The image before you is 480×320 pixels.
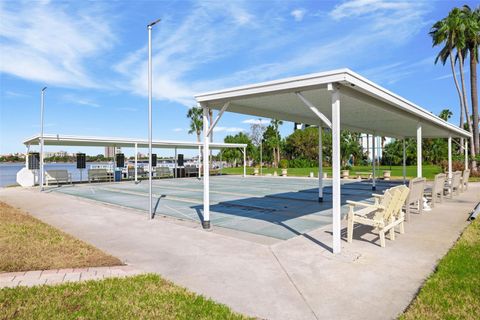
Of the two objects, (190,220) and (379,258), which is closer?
(379,258)

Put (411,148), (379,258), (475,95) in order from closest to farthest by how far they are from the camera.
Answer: (379,258) → (475,95) → (411,148)

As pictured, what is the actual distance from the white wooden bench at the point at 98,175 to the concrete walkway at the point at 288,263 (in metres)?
15.3

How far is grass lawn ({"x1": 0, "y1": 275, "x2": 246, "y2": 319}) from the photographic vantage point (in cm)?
316

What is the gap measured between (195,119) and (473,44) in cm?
3629

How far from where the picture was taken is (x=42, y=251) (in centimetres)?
525

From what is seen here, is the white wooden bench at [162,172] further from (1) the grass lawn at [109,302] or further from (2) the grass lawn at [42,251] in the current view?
(1) the grass lawn at [109,302]

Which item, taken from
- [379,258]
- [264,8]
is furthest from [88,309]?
[264,8]

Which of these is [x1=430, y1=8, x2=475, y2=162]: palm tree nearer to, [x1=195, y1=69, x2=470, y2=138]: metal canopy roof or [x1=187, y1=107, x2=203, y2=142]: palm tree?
[x1=195, y1=69, x2=470, y2=138]: metal canopy roof

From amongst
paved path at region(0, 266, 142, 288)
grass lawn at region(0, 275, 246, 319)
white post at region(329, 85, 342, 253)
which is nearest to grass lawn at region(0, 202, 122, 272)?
paved path at region(0, 266, 142, 288)

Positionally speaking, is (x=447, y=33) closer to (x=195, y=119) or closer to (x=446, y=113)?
(x=446, y=113)

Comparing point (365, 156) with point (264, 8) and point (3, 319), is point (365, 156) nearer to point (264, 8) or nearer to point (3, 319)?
point (264, 8)

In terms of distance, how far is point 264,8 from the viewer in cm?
1048

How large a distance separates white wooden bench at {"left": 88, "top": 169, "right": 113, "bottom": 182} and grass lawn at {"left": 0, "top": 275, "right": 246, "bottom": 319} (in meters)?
20.1

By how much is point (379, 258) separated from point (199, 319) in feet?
10.5
